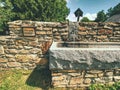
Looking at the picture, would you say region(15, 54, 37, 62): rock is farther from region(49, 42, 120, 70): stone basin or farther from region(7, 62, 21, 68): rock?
region(49, 42, 120, 70): stone basin

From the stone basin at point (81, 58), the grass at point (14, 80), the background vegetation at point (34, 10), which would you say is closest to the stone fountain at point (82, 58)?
the stone basin at point (81, 58)

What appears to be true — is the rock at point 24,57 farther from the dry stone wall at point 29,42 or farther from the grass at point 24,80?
the grass at point 24,80

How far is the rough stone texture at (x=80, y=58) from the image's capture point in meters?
3.91

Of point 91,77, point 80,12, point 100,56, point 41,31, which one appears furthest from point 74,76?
point 80,12

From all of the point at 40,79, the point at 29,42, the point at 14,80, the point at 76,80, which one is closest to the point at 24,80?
the point at 14,80

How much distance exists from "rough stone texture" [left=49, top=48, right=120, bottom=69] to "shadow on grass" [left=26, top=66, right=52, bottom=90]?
0.53 metres

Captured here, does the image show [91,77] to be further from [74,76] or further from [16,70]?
[16,70]

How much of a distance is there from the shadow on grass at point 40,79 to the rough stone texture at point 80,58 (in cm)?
53

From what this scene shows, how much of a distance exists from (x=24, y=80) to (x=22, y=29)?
1297mm

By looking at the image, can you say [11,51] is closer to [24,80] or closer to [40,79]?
[24,80]

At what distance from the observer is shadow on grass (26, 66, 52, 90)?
13.7 ft

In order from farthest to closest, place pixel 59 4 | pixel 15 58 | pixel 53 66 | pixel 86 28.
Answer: pixel 59 4 < pixel 86 28 < pixel 15 58 < pixel 53 66

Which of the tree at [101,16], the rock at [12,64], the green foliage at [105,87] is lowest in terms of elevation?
the green foliage at [105,87]

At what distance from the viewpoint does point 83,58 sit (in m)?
3.91
